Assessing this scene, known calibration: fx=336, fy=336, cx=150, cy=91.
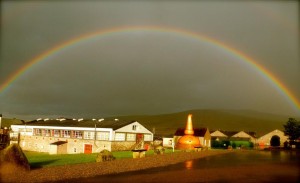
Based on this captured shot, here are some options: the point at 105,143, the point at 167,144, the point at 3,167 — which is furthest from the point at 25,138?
the point at 3,167

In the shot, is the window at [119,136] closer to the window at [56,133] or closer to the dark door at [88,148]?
the dark door at [88,148]

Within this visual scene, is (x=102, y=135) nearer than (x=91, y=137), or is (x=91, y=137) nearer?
(x=102, y=135)

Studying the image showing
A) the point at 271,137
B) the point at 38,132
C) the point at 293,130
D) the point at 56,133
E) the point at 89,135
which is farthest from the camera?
the point at 271,137

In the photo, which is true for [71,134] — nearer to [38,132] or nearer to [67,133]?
[67,133]

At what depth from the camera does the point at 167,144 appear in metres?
91.0

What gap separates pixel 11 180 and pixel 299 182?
63.6 feet

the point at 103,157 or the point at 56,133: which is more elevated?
the point at 56,133

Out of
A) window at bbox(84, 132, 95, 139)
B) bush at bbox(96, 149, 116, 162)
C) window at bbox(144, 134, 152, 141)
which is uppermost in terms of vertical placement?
window at bbox(84, 132, 95, 139)

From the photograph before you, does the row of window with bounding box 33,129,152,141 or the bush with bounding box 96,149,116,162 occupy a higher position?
the row of window with bounding box 33,129,152,141

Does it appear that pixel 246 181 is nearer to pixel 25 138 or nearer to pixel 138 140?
pixel 138 140

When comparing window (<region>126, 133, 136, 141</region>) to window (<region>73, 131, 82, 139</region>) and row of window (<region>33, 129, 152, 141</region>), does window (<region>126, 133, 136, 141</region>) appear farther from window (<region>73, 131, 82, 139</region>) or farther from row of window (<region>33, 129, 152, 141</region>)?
window (<region>73, 131, 82, 139</region>)

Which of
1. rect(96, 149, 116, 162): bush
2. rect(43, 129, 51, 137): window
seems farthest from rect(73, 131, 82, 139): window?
rect(96, 149, 116, 162): bush

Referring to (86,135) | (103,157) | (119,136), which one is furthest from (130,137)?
(103,157)

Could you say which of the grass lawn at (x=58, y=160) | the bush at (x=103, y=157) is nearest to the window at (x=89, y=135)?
the grass lawn at (x=58, y=160)
